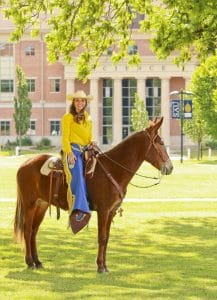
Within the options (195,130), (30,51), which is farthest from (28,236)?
(30,51)


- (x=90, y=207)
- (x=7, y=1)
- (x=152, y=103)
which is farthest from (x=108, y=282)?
(x=152, y=103)

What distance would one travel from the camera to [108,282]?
11.9 m

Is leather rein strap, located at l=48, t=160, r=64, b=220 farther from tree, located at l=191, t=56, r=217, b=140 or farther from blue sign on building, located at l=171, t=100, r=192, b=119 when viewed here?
tree, located at l=191, t=56, r=217, b=140

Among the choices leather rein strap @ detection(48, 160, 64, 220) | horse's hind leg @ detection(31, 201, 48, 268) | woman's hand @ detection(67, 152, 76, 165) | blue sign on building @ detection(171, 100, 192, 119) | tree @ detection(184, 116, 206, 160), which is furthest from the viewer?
tree @ detection(184, 116, 206, 160)

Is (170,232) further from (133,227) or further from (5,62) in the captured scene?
(5,62)

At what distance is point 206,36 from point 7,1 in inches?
223

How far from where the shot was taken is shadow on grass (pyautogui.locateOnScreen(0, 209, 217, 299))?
11.4m

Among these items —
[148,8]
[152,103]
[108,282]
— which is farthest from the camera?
Answer: [152,103]

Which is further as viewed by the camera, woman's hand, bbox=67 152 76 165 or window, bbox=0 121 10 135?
window, bbox=0 121 10 135

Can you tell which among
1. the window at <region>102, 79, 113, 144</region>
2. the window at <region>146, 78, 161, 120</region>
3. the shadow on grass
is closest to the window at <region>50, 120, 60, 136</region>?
the window at <region>102, 79, 113, 144</region>

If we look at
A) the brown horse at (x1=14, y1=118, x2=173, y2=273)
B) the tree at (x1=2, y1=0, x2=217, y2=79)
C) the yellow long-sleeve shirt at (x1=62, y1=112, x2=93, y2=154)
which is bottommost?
the brown horse at (x1=14, y1=118, x2=173, y2=273)

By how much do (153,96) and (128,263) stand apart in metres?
92.2

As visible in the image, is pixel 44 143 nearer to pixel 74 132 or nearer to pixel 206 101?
pixel 206 101

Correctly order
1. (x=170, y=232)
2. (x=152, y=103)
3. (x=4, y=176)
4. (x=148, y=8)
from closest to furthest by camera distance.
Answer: (x=170, y=232), (x=148, y=8), (x=4, y=176), (x=152, y=103)
